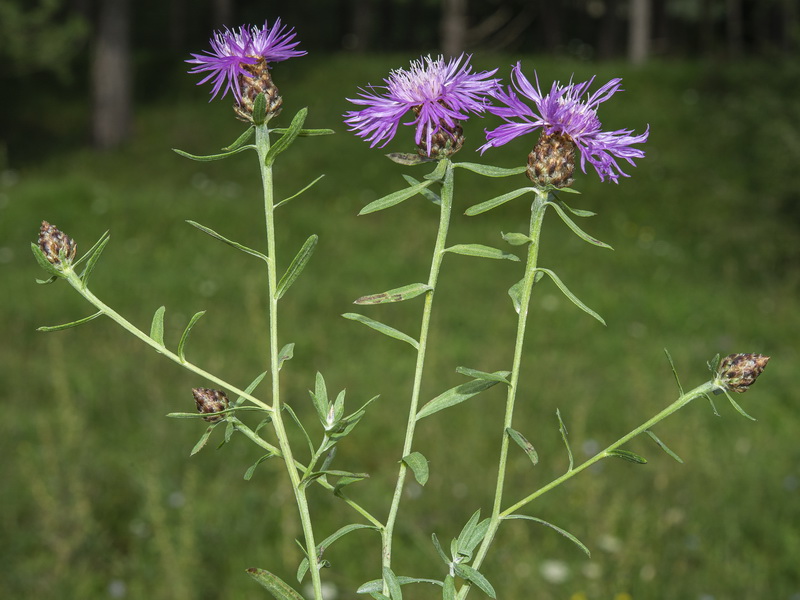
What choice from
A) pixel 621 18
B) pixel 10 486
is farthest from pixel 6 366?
pixel 621 18

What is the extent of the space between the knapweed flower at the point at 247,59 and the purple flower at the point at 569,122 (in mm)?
153

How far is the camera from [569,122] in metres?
0.59

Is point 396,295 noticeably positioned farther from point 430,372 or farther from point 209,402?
point 430,372

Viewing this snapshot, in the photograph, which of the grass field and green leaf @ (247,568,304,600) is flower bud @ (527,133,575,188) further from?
the grass field

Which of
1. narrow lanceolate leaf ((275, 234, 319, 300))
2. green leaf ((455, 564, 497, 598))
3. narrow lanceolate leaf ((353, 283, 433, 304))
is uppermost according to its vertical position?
narrow lanceolate leaf ((275, 234, 319, 300))

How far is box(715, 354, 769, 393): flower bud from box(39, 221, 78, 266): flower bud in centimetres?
43

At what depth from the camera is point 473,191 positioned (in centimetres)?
743

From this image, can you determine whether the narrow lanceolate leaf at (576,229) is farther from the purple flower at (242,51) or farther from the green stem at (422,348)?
the purple flower at (242,51)

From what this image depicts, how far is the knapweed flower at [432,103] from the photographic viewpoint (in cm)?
56

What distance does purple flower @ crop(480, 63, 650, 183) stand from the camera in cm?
56

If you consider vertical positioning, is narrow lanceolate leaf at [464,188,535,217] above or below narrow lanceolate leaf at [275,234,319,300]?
above

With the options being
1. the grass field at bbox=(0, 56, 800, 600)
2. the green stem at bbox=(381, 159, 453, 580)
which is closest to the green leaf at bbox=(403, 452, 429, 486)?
the green stem at bbox=(381, 159, 453, 580)

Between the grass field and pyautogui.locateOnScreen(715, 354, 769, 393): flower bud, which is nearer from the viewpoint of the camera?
pyautogui.locateOnScreen(715, 354, 769, 393): flower bud

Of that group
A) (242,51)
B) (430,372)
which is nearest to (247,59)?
(242,51)
